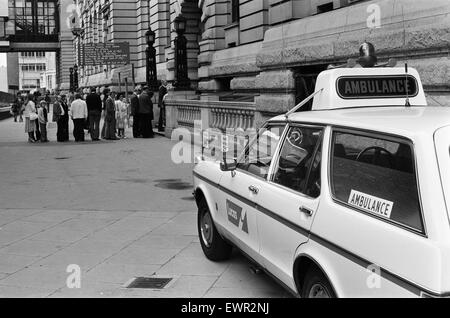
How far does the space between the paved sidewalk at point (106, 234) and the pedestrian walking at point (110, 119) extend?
6396 millimetres

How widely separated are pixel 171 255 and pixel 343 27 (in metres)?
6.50

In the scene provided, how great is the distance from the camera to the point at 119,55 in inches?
1335

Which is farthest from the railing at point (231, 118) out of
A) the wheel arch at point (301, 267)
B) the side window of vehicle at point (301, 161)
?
the wheel arch at point (301, 267)

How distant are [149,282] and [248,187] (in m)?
1.51

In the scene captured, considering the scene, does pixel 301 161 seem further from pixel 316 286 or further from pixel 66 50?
pixel 66 50

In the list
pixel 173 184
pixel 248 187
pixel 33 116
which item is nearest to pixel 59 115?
Answer: pixel 33 116

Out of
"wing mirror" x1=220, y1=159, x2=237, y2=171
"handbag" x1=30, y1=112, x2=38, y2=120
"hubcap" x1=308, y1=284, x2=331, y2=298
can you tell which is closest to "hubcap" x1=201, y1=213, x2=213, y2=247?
"wing mirror" x1=220, y1=159, x2=237, y2=171

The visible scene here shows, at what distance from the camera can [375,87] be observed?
461cm

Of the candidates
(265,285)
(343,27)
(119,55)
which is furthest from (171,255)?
(119,55)

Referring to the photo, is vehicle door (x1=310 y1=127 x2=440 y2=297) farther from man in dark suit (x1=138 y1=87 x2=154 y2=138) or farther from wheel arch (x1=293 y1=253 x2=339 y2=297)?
man in dark suit (x1=138 y1=87 x2=154 y2=138)

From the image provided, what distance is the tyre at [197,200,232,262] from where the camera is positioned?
599 centimetres

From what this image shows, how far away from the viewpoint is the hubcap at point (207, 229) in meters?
6.12
